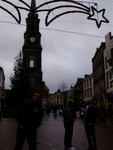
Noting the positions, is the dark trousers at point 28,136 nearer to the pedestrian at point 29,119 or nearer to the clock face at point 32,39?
the pedestrian at point 29,119

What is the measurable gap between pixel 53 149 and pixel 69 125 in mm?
1097

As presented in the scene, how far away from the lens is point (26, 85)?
49.5m

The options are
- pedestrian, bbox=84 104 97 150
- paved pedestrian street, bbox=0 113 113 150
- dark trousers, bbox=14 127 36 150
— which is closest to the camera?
dark trousers, bbox=14 127 36 150

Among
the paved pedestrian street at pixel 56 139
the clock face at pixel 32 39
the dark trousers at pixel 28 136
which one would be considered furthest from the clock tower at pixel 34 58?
the dark trousers at pixel 28 136

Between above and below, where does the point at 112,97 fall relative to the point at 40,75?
below

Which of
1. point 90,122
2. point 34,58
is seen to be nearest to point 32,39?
point 34,58

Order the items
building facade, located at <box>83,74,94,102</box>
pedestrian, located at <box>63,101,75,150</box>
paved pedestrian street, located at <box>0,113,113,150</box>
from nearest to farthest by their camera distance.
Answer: pedestrian, located at <box>63,101,75,150</box> < paved pedestrian street, located at <box>0,113,113,150</box> < building facade, located at <box>83,74,94,102</box>

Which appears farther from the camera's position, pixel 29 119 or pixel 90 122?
pixel 90 122

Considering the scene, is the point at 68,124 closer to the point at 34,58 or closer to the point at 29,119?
the point at 29,119

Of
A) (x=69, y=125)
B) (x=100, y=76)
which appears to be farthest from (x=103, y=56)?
(x=69, y=125)

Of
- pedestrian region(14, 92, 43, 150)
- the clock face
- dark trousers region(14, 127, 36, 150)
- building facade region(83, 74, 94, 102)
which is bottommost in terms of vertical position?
dark trousers region(14, 127, 36, 150)

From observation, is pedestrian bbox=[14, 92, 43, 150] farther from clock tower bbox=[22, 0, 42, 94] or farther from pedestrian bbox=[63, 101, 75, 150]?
clock tower bbox=[22, 0, 42, 94]

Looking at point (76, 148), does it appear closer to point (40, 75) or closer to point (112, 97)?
point (112, 97)

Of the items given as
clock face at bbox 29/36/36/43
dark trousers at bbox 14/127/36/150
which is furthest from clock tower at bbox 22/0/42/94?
dark trousers at bbox 14/127/36/150
